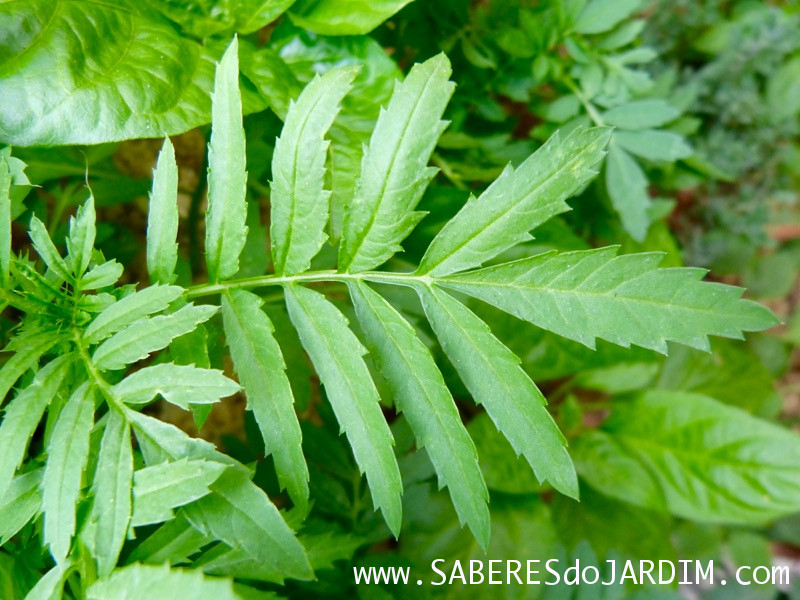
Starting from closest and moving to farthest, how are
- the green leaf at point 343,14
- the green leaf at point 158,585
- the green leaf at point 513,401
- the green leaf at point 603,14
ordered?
the green leaf at point 158,585 < the green leaf at point 513,401 < the green leaf at point 343,14 < the green leaf at point 603,14

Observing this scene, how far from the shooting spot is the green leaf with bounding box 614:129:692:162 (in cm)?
116

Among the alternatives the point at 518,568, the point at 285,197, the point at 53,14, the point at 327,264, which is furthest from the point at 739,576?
the point at 53,14

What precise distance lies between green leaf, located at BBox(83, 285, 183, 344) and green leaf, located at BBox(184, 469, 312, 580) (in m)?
0.17

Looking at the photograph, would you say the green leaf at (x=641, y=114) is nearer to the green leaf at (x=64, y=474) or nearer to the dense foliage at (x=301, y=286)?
the dense foliage at (x=301, y=286)

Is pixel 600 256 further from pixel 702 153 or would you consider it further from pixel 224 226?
pixel 702 153

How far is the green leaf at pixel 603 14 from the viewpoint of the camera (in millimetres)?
1129

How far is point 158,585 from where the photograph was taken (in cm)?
58

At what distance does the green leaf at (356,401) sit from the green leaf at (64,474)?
0.72ft

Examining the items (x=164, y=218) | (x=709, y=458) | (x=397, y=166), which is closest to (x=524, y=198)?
(x=397, y=166)

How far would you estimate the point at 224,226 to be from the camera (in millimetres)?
689

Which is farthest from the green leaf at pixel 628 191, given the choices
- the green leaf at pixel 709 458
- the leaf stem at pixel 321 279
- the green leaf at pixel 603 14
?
the leaf stem at pixel 321 279

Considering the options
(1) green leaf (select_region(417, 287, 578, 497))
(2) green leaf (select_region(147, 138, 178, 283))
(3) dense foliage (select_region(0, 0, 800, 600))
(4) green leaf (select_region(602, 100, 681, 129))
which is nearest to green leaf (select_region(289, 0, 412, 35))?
(3) dense foliage (select_region(0, 0, 800, 600))

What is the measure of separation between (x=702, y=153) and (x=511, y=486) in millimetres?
924

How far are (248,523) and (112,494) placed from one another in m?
0.12
